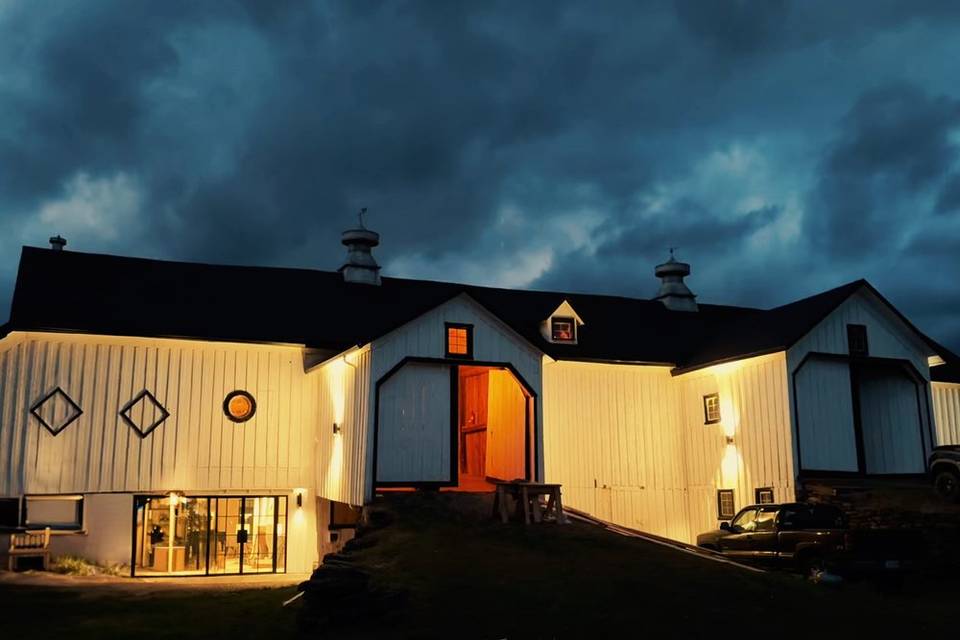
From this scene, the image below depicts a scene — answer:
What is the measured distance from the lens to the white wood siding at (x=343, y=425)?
21375 millimetres

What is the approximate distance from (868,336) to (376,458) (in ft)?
45.6

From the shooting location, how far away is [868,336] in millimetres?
24953

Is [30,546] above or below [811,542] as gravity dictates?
below

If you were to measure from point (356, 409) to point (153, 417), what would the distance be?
19.6 feet

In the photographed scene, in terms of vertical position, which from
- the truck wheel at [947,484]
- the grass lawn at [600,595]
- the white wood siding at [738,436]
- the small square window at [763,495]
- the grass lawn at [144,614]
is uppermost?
the white wood siding at [738,436]

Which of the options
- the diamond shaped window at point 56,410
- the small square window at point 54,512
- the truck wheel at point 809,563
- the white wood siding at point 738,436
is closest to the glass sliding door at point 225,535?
the small square window at point 54,512

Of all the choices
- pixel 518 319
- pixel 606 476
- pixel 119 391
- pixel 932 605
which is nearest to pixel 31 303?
pixel 119 391

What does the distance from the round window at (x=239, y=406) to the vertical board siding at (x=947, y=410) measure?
21.5 meters

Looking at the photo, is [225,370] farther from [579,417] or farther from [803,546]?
[803,546]

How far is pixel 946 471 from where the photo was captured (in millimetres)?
20344

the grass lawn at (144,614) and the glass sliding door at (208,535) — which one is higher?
the glass sliding door at (208,535)

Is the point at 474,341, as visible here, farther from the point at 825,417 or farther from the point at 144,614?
the point at 144,614

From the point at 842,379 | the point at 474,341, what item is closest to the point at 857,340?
the point at 842,379

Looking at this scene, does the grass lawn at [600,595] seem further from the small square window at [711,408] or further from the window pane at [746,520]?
the small square window at [711,408]
